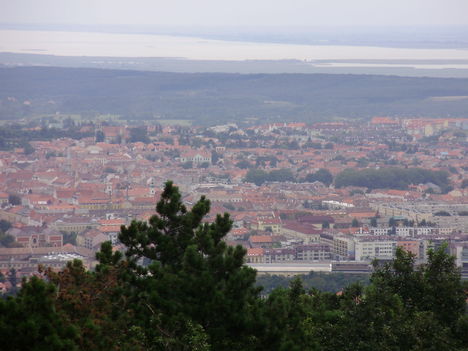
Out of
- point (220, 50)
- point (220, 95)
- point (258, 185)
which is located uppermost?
point (220, 50)

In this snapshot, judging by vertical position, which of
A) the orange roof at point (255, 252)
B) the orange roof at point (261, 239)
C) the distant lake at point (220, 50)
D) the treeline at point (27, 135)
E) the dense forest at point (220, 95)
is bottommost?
the orange roof at point (255, 252)

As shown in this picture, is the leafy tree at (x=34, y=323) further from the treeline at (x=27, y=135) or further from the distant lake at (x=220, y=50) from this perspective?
the distant lake at (x=220, y=50)

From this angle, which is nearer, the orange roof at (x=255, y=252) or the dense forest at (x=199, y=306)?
the dense forest at (x=199, y=306)

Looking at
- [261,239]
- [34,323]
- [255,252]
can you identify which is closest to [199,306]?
[34,323]

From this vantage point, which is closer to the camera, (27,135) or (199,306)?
(199,306)

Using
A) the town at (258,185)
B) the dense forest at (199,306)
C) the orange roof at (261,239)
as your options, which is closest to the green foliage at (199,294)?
the dense forest at (199,306)

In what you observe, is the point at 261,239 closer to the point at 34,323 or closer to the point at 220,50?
the point at 34,323

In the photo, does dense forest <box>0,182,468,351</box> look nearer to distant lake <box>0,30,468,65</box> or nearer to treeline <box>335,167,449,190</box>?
treeline <box>335,167,449,190</box>

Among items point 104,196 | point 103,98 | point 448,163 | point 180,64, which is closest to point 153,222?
point 104,196
